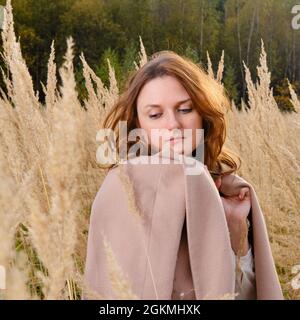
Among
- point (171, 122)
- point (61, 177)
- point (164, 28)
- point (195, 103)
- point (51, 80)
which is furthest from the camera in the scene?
point (164, 28)

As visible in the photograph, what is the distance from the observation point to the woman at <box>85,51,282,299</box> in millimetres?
1220

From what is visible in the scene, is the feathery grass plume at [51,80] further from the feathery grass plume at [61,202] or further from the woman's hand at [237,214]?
the feathery grass plume at [61,202]

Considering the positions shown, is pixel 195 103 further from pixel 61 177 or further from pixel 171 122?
pixel 61 177

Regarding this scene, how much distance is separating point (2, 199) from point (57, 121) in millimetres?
116

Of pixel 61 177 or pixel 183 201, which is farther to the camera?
pixel 183 201

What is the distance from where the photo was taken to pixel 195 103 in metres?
1.53

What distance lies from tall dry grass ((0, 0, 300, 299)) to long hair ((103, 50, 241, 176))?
0.16 meters

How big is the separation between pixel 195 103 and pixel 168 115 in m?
0.12

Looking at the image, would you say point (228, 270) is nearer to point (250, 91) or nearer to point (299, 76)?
point (250, 91)

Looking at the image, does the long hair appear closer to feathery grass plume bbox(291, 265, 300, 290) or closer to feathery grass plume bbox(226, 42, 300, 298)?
feathery grass plume bbox(226, 42, 300, 298)

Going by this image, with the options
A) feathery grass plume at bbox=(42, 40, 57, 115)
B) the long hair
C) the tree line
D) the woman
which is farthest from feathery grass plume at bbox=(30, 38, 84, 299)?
the tree line

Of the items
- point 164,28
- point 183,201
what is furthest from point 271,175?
point 164,28

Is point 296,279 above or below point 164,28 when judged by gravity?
below


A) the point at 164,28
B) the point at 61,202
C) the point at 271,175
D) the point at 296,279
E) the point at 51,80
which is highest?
the point at 164,28
